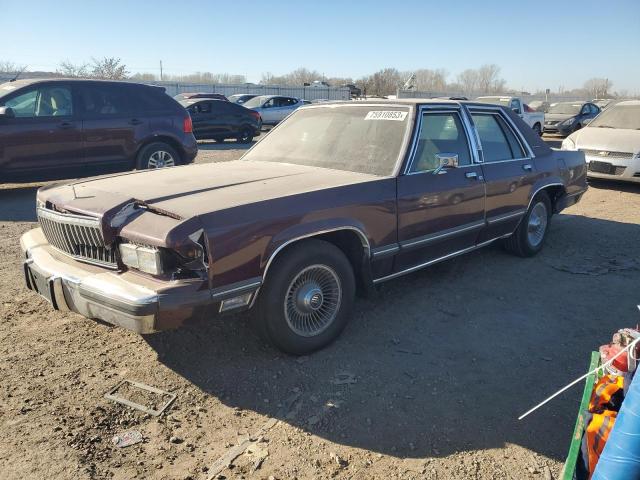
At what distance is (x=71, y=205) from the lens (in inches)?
128

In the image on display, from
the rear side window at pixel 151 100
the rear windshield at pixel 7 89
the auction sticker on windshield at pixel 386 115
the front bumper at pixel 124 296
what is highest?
the rear windshield at pixel 7 89

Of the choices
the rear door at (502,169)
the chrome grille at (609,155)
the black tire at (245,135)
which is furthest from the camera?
the black tire at (245,135)

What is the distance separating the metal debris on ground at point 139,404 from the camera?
9.39 feet

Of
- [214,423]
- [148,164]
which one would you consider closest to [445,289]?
[214,423]

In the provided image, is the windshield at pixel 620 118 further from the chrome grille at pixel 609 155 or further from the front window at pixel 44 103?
the front window at pixel 44 103

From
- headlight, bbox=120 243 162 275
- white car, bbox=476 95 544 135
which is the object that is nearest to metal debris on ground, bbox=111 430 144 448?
headlight, bbox=120 243 162 275

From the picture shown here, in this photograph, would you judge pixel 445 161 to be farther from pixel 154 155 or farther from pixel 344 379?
pixel 154 155

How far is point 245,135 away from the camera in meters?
18.0

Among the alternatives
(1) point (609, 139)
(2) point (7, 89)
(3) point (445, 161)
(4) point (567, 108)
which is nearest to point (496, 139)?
(3) point (445, 161)

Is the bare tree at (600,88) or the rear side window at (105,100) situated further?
the bare tree at (600,88)

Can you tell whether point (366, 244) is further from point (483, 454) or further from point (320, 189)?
point (483, 454)

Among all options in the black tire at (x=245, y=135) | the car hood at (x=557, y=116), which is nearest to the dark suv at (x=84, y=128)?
the black tire at (x=245, y=135)

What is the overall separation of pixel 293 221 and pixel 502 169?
2600mm

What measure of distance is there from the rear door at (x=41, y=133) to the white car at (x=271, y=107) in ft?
46.4
